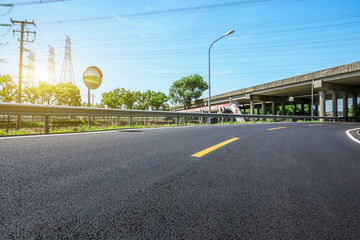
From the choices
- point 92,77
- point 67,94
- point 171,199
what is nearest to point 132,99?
point 67,94

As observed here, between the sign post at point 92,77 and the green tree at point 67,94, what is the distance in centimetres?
2711

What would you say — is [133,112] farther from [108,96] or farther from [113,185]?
[108,96]

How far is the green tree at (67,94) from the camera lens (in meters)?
35.2

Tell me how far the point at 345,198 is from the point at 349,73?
117 feet

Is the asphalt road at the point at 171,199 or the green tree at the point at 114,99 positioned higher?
the green tree at the point at 114,99

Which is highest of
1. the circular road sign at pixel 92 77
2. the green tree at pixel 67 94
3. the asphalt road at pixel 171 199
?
the green tree at pixel 67 94

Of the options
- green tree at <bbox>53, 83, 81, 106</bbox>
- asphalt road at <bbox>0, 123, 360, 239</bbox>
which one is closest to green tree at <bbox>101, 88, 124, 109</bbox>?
green tree at <bbox>53, 83, 81, 106</bbox>

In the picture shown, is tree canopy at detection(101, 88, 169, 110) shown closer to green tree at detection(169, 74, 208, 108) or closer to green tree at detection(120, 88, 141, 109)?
green tree at detection(120, 88, 141, 109)

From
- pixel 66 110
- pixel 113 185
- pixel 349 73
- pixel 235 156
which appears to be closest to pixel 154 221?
pixel 113 185

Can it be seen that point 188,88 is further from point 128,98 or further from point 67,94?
point 67,94

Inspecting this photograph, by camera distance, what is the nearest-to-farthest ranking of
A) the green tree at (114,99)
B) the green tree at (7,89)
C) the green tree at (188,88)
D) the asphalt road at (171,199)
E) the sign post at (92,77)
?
the asphalt road at (171,199)
the sign post at (92,77)
the green tree at (7,89)
the green tree at (114,99)
the green tree at (188,88)

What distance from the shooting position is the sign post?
12062mm

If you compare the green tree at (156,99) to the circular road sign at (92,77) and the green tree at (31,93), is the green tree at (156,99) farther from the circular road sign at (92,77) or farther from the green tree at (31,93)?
the circular road sign at (92,77)

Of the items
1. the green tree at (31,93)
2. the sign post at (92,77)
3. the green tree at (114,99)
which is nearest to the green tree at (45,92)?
the green tree at (31,93)
